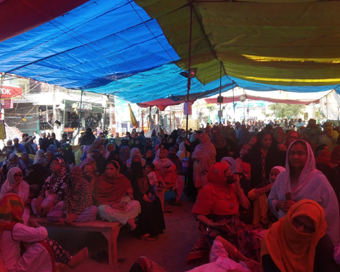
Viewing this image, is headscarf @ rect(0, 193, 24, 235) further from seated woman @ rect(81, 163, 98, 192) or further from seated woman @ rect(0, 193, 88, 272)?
seated woman @ rect(81, 163, 98, 192)

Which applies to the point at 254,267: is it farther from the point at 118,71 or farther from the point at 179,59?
the point at 118,71

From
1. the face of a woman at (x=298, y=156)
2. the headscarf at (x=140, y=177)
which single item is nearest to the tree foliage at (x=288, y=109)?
the headscarf at (x=140, y=177)

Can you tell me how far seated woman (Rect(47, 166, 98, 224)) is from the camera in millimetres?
3592

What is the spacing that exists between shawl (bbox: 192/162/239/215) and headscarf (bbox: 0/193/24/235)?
1644 millimetres

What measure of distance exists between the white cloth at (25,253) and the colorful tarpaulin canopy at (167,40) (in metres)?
2.25

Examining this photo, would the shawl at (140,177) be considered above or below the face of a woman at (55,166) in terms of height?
below

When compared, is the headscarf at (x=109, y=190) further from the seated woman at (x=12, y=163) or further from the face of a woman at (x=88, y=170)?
the seated woman at (x=12, y=163)

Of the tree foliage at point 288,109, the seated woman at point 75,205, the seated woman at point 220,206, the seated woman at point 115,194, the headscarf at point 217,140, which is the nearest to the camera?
the seated woman at point 220,206

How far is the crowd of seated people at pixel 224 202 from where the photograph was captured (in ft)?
5.79

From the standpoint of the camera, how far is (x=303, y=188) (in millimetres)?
2225

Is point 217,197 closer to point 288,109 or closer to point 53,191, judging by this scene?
point 53,191

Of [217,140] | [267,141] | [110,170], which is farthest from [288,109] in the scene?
[110,170]

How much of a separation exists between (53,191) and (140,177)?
128 cm

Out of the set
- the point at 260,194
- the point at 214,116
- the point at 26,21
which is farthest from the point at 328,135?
the point at 214,116
